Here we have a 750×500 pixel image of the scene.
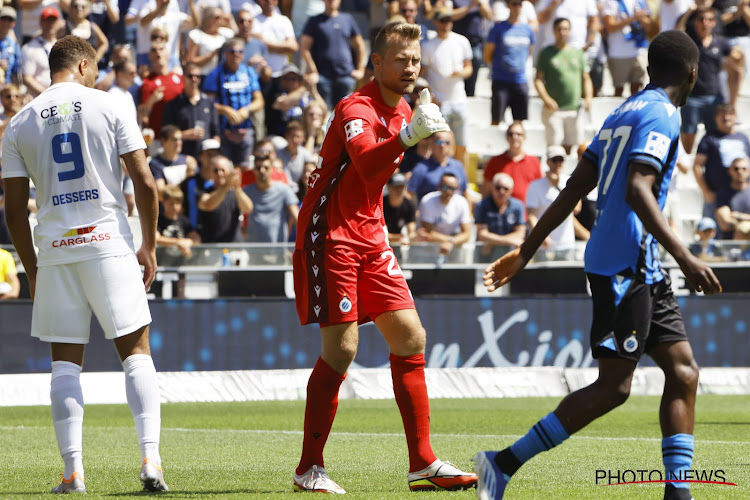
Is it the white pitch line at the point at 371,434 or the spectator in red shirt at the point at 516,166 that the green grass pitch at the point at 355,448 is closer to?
the white pitch line at the point at 371,434

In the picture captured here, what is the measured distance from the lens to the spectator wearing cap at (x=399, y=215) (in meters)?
16.0

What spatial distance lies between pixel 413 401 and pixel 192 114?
10.8 m

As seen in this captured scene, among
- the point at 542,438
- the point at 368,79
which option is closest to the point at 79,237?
the point at 542,438

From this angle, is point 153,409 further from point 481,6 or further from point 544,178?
point 481,6

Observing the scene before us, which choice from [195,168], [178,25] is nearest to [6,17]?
[178,25]

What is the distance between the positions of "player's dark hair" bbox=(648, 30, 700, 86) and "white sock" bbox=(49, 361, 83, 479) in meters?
3.22

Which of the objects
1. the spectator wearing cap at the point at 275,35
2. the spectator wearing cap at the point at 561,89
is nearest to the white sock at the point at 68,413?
the spectator wearing cap at the point at 275,35

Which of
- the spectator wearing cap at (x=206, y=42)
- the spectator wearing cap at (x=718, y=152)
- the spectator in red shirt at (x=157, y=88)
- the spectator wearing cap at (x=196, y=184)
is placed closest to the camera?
the spectator wearing cap at (x=196, y=184)

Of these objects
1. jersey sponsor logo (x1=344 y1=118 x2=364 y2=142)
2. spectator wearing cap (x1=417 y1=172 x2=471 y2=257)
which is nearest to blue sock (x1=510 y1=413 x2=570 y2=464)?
jersey sponsor logo (x1=344 y1=118 x2=364 y2=142)

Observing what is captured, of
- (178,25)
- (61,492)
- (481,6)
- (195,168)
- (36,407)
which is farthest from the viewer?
(481,6)

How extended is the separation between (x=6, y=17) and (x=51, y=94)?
39.1 ft

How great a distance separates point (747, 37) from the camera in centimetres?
2136

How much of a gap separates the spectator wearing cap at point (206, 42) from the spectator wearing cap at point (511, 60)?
3.93 m

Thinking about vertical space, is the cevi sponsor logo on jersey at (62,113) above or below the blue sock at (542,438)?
above
